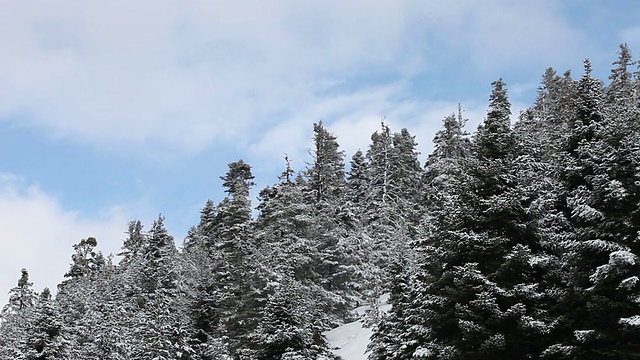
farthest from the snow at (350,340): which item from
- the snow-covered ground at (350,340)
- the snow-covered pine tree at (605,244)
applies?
the snow-covered pine tree at (605,244)

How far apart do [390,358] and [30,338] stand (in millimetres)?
21449

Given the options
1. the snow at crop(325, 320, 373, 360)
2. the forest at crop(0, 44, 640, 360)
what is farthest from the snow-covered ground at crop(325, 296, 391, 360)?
the forest at crop(0, 44, 640, 360)

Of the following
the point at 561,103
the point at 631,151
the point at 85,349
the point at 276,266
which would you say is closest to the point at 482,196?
the point at 631,151

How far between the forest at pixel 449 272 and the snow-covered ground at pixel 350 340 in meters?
1.68

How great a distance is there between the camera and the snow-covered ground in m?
37.8

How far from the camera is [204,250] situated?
226 feet

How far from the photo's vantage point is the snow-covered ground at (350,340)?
37781 millimetres

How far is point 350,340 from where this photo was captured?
41000 mm

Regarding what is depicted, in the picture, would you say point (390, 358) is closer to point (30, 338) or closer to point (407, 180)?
point (30, 338)

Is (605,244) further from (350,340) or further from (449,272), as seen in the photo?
(350,340)

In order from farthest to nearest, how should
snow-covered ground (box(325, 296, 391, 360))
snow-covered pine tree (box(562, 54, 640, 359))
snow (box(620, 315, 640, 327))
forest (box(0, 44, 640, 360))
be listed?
snow-covered ground (box(325, 296, 391, 360)) < forest (box(0, 44, 640, 360)) < snow-covered pine tree (box(562, 54, 640, 359)) < snow (box(620, 315, 640, 327))

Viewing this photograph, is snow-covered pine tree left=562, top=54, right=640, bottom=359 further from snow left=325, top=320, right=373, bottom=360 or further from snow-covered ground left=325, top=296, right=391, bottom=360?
snow left=325, top=320, right=373, bottom=360

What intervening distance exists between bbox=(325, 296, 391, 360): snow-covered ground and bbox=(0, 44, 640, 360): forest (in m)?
1.68

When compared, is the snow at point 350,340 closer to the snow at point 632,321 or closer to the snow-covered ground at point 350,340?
the snow-covered ground at point 350,340
